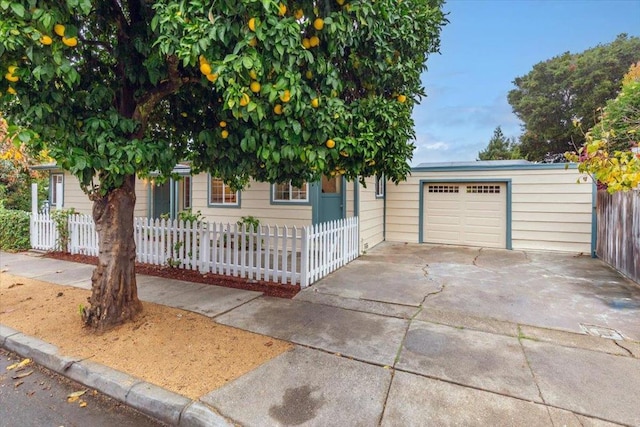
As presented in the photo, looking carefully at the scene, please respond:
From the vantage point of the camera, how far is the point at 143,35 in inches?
133

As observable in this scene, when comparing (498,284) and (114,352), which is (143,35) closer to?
(114,352)

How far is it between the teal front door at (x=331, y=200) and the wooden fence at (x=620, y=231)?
18.4ft

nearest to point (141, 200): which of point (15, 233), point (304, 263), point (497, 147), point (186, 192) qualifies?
point (186, 192)

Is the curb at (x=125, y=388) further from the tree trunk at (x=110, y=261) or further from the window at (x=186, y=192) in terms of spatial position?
the window at (x=186, y=192)

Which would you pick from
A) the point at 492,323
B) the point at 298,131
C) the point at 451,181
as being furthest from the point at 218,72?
the point at 451,181

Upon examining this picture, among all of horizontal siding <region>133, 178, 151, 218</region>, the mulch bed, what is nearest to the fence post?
the mulch bed

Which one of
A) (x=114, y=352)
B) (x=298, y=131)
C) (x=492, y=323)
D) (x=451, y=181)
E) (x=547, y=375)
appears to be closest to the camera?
(x=298, y=131)

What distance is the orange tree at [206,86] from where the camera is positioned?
2.27 metres

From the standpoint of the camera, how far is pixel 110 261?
147 inches

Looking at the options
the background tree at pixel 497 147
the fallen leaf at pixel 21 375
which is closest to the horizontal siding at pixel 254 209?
the fallen leaf at pixel 21 375

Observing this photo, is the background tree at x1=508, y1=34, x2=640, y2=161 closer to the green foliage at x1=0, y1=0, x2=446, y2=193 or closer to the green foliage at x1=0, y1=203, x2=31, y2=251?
the green foliage at x1=0, y1=0, x2=446, y2=193

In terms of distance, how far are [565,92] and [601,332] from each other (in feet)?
79.6

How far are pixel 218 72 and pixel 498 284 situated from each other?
556 cm

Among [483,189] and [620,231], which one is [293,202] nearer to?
[483,189]
